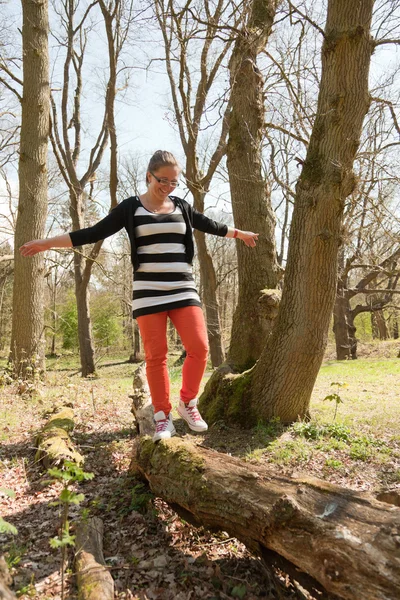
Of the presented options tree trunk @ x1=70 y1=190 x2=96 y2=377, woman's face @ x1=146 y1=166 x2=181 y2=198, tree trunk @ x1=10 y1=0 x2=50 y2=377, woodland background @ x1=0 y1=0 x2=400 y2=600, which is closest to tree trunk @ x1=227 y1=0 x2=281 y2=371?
woodland background @ x1=0 y1=0 x2=400 y2=600

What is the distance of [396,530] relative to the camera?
200 centimetres

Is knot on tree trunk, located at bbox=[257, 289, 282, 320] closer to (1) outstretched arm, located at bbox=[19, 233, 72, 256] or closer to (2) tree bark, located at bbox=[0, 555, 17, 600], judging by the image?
(1) outstretched arm, located at bbox=[19, 233, 72, 256]

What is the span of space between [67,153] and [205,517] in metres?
14.8

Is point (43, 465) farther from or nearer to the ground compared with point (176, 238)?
nearer to the ground

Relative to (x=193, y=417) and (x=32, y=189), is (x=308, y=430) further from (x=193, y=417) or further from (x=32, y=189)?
(x=32, y=189)

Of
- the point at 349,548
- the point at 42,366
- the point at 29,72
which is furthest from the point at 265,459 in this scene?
the point at 29,72

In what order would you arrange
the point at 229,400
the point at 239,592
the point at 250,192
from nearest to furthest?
the point at 239,592, the point at 229,400, the point at 250,192

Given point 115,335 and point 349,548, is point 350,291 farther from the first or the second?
point 115,335

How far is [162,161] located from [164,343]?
1.54m

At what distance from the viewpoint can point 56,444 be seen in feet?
14.1

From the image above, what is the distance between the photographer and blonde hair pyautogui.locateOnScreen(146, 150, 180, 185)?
350cm

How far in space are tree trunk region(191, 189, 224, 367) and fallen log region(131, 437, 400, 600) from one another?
9.67 meters

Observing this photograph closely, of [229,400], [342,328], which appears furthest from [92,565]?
[342,328]

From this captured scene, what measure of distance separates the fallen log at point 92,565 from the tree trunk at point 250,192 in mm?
3470
